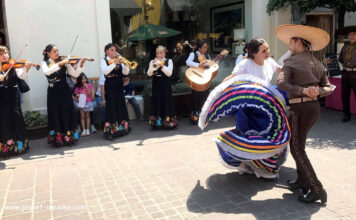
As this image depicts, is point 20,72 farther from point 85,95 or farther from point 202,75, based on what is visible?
point 202,75

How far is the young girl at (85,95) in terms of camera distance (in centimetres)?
686

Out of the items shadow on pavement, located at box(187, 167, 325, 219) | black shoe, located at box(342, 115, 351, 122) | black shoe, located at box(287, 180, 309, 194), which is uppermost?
black shoe, located at box(342, 115, 351, 122)

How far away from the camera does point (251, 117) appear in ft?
13.3

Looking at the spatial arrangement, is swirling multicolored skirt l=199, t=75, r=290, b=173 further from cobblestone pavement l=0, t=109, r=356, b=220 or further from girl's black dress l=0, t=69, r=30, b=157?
girl's black dress l=0, t=69, r=30, b=157

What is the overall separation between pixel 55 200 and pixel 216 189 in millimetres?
1861

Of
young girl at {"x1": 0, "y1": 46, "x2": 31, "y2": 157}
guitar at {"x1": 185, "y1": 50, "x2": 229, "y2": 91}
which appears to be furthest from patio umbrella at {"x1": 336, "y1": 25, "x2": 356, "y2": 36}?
young girl at {"x1": 0, "y1": 46, "x2": 31, "y2": 157}

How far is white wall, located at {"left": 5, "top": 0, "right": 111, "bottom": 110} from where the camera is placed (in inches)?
263

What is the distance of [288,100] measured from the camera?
3.90 meters

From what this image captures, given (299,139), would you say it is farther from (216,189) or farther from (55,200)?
(55,200)

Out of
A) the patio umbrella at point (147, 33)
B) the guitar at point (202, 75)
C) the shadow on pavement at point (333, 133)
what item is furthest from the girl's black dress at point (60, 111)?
the shadow on pavement at point (333, 133)

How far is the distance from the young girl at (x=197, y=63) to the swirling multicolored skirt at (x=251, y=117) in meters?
2.94

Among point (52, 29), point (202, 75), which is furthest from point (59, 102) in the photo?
point (202, 75)

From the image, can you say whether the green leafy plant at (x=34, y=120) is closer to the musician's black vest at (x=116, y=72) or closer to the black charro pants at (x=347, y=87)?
the musician's black vest at (x=116, y=72)

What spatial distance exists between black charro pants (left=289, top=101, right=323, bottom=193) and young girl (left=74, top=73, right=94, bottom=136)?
4340mm
